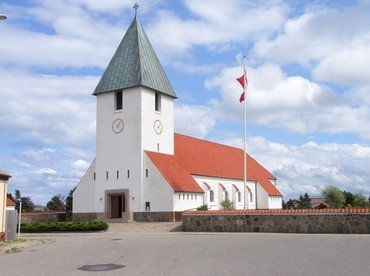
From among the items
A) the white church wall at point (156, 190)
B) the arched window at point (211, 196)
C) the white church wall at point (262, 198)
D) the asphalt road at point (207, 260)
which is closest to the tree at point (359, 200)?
the white church wall at point (262, 198)

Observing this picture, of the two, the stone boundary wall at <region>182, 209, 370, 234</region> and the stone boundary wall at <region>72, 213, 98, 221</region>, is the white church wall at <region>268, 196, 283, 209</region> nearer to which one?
the stone boundary wall at <region>72, 213, 98, 221</region>

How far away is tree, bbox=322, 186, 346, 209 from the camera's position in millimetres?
51188

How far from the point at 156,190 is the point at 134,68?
11.0 meters

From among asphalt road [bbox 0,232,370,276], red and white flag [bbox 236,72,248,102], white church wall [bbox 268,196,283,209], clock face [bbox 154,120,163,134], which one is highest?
red and white flag [bbox 236,72,248,102]

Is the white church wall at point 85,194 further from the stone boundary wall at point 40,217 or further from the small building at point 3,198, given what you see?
the small building at point 3,198

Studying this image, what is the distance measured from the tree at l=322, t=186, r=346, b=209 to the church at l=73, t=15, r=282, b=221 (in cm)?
1301

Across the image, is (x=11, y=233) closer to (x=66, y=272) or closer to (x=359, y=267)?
(x=66, y=272)

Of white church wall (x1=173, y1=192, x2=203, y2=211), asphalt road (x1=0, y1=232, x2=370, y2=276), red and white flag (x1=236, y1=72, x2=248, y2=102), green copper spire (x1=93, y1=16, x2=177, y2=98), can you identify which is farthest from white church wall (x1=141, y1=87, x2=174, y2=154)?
asphalt road (x1=0, y1=232, x2=370, y2=276)

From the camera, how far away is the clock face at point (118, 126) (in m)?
44.2

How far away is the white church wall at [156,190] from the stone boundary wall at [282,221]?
33.9ft

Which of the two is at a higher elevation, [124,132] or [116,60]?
[116,60]

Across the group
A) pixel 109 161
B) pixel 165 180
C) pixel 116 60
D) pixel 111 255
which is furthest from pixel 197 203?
pixel 111 255

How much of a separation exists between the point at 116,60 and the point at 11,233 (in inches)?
954

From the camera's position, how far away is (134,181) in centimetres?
4262
